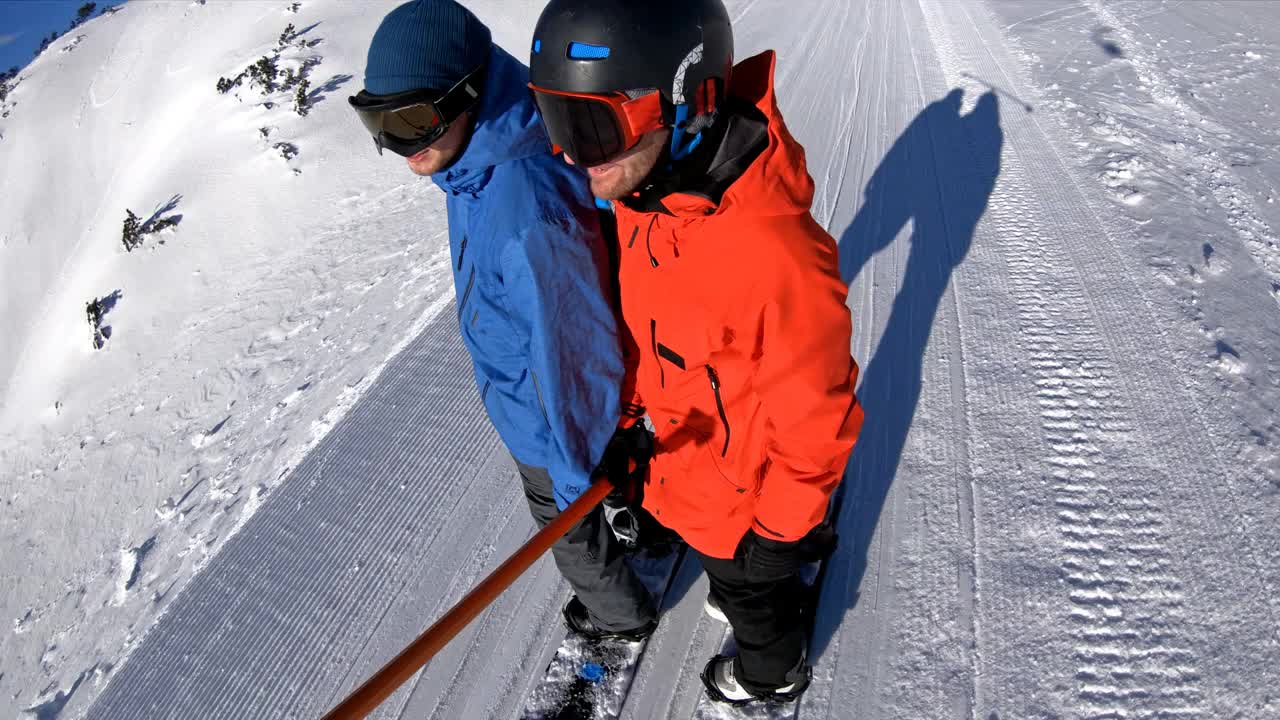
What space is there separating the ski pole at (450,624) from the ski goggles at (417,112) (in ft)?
3.35

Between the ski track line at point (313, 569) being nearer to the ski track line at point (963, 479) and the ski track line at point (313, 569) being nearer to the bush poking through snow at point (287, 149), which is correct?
the ski track line at point (963, 479)

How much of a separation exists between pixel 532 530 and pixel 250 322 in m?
3.39

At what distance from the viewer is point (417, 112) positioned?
1679 millimetres

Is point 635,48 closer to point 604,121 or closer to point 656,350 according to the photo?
point 604,121

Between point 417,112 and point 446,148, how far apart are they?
107 millimetres

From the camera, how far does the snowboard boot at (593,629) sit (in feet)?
7.82

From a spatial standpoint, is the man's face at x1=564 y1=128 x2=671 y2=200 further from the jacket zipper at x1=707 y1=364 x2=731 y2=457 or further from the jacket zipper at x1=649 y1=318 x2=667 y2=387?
the jacket zipper at x1=707 y1=364 x2=731 y2=457

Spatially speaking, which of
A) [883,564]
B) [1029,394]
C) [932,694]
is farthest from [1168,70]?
[932,694]

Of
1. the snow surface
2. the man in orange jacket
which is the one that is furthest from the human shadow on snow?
the man in orange jacket

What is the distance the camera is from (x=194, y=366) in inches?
184

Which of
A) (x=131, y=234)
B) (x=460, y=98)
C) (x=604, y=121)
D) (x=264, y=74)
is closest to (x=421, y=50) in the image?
(x=460, y=98)

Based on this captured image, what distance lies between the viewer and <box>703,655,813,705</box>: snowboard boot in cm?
209

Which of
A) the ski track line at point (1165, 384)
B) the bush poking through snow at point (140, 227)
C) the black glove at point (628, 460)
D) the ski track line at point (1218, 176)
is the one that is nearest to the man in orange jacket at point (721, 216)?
the black glove at point (628, 460)

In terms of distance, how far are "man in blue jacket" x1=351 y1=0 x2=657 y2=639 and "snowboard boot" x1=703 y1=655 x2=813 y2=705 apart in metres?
0.82
